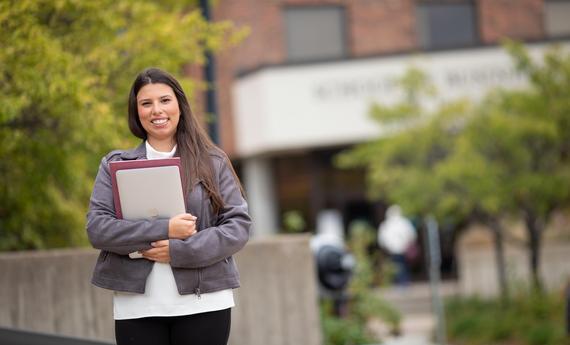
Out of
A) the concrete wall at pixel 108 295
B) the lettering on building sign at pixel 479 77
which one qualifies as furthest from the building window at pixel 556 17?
the concrete wall at pixel 108 295

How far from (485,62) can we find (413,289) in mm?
6117

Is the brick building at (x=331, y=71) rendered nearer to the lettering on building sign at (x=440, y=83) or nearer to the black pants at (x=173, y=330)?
the lettering on building sign at (x=440, y=83)

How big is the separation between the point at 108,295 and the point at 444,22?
1842 centimetres

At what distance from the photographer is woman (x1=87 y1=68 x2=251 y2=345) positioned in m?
3.38

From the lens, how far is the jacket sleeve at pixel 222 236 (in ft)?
11.0

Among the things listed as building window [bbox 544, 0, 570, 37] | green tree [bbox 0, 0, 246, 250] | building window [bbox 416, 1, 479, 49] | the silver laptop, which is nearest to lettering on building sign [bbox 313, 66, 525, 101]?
building window [bbox 416, 1, 479, 49]

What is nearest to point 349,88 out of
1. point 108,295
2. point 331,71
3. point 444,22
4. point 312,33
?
point 331,71

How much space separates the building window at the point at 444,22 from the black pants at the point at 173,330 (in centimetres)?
2125

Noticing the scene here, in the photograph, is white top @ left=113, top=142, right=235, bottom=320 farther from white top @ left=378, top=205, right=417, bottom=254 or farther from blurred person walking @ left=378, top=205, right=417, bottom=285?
white top @ left=378, top=205, right=417, bottom=254

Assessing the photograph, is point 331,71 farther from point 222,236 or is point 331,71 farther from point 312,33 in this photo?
point 222,236

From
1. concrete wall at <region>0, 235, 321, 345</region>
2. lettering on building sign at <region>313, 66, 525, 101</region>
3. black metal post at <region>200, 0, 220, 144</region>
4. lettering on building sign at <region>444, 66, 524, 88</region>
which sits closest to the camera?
concrete wall at <region>0, 235, 321, 345</region>

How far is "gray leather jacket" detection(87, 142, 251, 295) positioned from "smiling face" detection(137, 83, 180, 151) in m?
0.21

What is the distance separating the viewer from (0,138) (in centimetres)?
664

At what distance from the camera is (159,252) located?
11.1 feet
